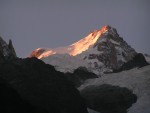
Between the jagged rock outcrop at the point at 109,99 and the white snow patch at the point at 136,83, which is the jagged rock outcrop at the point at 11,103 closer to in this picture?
the white snow patch at the point at 136,83

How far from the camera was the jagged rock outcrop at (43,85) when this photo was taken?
78.6m

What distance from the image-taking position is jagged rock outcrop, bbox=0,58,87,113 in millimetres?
78625

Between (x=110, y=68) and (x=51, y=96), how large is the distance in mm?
105044

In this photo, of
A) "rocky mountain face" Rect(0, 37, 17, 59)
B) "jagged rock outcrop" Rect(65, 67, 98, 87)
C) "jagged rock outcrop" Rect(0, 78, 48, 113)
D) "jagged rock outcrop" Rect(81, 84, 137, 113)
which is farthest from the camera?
"rocky mountain face" Rect(0, 37, 17, 59)

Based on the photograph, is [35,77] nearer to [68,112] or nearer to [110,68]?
[68,112]

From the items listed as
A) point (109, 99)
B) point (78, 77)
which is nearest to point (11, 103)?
point (109, 99)

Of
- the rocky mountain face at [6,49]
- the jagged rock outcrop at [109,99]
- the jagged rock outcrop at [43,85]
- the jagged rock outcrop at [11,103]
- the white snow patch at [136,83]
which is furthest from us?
the rocky mountain face at [6,49]

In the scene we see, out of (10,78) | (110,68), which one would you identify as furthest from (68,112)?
(110,68)

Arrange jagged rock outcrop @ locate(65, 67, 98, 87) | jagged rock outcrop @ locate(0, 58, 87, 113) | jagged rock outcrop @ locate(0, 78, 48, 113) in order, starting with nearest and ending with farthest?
jagged rock outcrop @ locate(0, 78, 48, 113) → jagged rock outcrop @ locate(0, 58, 87, 113) → jagged rock outcrop @ locate(65, 67, 98, 87)

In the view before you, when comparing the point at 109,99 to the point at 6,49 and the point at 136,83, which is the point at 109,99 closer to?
the point at 136,83

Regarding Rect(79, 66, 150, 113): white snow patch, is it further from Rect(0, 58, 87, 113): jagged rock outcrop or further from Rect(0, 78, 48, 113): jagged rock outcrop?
Rect(0, 78, 48, 113): jagged rock outcrop

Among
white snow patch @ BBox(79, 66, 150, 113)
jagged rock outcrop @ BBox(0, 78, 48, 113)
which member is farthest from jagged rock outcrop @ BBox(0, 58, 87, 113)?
jagged rock outcrop @ BBox(0, 78, 48, 113)

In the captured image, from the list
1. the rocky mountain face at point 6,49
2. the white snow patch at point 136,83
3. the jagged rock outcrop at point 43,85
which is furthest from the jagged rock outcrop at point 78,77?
the jagged rock outcrop at point 43,85

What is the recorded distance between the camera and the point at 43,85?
82500mm
